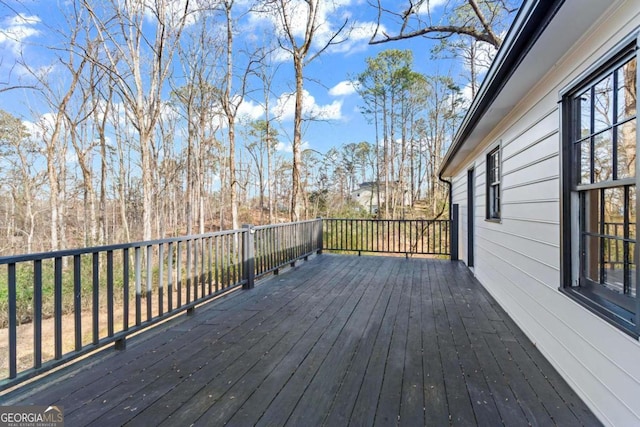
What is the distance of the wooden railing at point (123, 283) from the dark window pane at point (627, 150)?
283 cm

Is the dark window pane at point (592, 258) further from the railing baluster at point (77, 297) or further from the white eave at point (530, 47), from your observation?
the railing baluster at point (77, 297)

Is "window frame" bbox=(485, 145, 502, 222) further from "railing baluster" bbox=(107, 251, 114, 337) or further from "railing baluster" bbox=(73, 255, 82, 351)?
"railing baluster" bbox=(73, 255, 82, 351)

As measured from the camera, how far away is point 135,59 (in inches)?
326

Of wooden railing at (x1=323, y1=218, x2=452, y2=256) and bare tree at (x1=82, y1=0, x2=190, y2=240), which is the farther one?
bare tree at (x1=82, y1=0, x2=190, y2=240)

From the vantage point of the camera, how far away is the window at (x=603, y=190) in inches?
56.0

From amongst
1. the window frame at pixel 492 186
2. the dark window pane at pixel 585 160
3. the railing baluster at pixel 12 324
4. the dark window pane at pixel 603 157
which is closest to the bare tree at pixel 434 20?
the window frame at pixel 492 186

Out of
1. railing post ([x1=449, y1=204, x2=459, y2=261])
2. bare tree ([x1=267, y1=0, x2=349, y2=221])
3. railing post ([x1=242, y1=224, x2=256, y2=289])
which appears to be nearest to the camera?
railing post ([x1=242, y1=224, x2=256, y2=289])

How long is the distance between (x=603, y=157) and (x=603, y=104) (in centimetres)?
27

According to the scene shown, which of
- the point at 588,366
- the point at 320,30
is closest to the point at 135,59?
the point at 320,30

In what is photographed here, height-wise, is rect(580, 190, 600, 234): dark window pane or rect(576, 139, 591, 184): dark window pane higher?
rect(576, 139, 591, 184): dark window pane

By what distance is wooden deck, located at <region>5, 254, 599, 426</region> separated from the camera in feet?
5.09

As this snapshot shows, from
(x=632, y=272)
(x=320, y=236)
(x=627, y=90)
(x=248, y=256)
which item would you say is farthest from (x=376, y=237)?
(x=627, y=90)

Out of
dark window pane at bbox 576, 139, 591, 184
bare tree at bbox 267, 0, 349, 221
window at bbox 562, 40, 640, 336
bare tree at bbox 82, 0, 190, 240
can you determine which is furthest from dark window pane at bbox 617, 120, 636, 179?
bare tree at bbox 82, 0, 190, 240

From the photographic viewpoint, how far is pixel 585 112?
1784 millimetres
